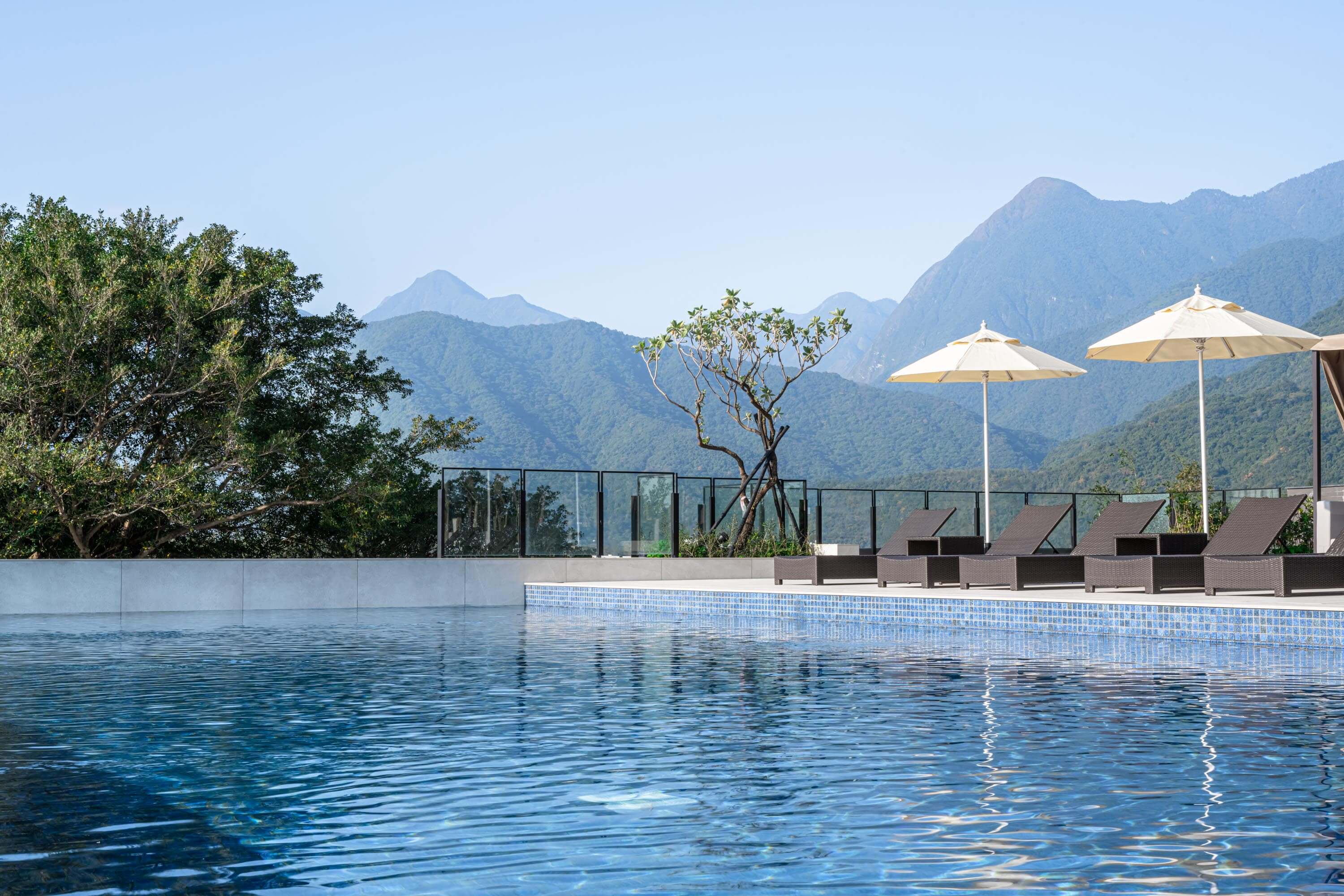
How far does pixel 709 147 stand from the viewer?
4094 cm

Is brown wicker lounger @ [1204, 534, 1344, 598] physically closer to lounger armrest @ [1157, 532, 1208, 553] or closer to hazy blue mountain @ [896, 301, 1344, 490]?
lounger armrest @ [1157, 532, 1208, 553]

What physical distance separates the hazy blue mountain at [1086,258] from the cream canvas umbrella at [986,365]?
8980cm

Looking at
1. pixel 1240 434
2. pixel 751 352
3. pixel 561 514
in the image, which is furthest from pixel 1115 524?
pixel 1240 434

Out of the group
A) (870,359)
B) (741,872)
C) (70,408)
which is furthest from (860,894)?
(870,359)

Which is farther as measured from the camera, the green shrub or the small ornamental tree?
the small ornamental tree

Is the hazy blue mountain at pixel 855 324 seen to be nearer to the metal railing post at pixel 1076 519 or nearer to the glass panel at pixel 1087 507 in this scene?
the glass panel at pixel 1087 507

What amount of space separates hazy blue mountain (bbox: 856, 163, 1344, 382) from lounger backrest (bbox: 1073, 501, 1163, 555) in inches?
3616

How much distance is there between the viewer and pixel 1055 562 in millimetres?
10812

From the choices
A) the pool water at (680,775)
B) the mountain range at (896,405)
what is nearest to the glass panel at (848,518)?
the pool water at (680,775)

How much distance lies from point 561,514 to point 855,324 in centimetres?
11632

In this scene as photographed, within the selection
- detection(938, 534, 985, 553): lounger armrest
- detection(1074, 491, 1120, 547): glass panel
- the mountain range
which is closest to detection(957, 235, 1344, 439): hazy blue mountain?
the mountain range

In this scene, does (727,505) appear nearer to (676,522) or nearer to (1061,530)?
(676,522)

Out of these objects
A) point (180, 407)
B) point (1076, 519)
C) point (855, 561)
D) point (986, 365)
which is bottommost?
point (855, 561)

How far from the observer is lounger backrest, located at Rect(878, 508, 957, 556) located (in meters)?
13.0
